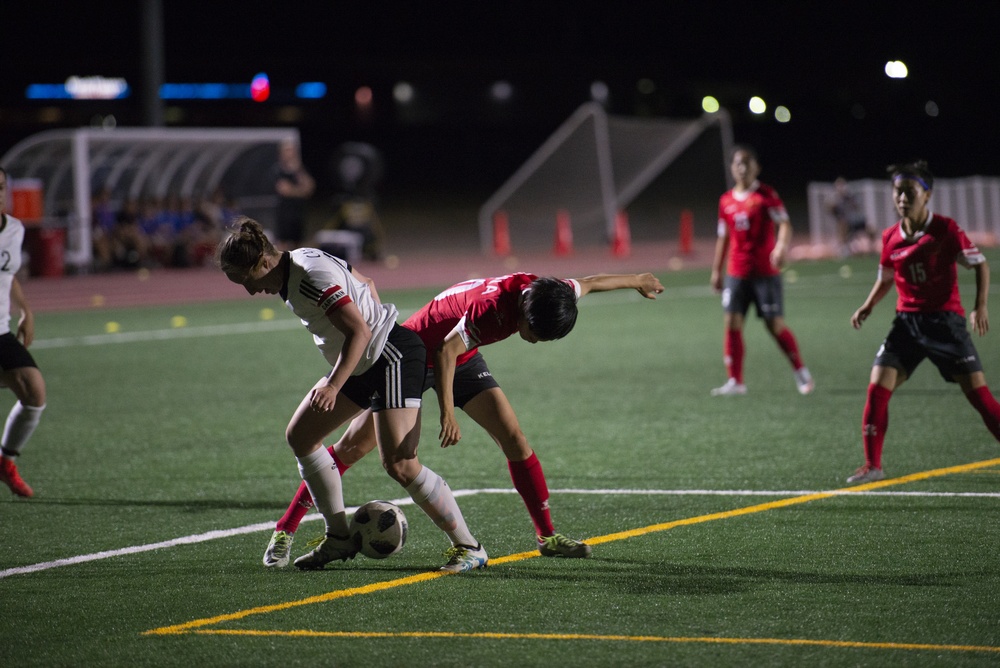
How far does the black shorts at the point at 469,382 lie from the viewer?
20.2ft

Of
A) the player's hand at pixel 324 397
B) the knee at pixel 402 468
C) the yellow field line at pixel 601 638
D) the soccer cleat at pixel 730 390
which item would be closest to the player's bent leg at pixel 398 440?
the knee at pixel 402 468

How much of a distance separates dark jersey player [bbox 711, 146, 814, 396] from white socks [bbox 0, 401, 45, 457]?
236 inches

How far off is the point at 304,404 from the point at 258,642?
1.27 metres

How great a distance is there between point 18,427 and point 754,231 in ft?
21.5

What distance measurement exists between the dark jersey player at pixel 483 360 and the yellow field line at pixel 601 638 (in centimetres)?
92

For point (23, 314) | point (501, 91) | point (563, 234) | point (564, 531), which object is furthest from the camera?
point (501, 91)

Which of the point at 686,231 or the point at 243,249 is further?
the point at 686,231

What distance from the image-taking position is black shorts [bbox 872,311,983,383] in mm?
7941

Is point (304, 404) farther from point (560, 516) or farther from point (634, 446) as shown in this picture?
point (634, 446)

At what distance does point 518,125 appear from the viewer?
57.7 m

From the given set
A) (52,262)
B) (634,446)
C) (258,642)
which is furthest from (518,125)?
(258,642)

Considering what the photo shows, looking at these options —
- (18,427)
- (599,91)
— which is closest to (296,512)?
(18,427)

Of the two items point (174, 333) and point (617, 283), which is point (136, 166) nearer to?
point (174, 333)

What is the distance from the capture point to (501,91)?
60.8 meters
